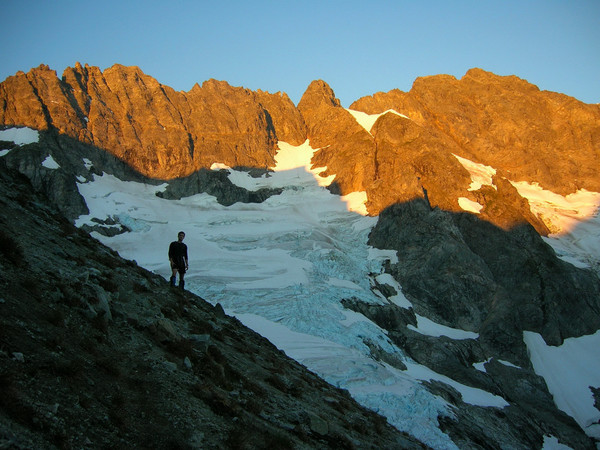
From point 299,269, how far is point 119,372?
49202 millimetres

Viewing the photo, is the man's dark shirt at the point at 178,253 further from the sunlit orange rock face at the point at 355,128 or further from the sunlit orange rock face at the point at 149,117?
the sunlit orange rock face at the point at 149,117

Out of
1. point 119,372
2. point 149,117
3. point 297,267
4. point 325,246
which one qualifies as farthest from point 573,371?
point 149,117

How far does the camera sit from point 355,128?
126938 millimetres

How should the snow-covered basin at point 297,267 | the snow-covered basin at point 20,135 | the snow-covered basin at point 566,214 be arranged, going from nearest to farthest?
the snow-covered basin at point 297,267
the snow-covered basin at point 566,214
the snow-covered basin at point 20,135

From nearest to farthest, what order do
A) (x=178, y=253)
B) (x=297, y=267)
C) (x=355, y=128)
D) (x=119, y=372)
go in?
(x=119, y=372)
(x=178, y=253)
(x=297, y=267)
(x=355, y=128)

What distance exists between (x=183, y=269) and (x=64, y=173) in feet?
268

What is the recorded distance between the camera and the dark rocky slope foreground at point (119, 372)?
7.53 meters

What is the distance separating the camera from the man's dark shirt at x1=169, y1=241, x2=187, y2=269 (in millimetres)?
19297

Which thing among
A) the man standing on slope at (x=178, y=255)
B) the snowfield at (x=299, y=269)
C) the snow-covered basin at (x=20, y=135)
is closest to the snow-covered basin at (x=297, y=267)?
the snowfield at (x=299, y=269)

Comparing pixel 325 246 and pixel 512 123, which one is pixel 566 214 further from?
pixel 325 246

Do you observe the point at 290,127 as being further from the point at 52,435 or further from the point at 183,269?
the point at 52,435

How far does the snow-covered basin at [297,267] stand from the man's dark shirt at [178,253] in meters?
13.7

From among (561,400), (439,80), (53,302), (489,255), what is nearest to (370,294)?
(561,400)

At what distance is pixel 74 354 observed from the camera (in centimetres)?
909
